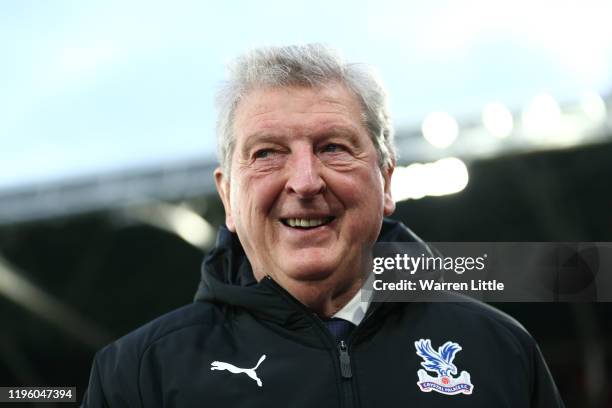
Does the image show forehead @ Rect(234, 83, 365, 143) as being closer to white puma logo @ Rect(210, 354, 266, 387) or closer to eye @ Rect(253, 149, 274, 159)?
eye @ Rect(253, 149, 274, 159)

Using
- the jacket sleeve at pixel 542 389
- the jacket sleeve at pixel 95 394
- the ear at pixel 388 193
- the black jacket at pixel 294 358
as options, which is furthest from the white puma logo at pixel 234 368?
the jacket sleeve at pixel 542 389

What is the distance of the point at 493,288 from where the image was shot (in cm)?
213

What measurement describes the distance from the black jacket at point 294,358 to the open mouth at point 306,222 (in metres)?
0.14

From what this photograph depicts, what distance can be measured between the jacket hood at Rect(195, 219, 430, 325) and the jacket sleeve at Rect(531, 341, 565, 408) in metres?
0.36

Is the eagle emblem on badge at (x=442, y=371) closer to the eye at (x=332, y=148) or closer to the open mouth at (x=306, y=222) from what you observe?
the open mouth at (x=306, y=222)

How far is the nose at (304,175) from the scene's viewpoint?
1.73 meters

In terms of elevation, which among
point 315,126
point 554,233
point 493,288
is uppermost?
point 554,233

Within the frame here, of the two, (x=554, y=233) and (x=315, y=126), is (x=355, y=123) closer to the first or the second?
(x=315, y=126)

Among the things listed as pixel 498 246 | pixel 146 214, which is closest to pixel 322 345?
pixel 498 246

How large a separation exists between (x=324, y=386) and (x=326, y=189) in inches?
15.6

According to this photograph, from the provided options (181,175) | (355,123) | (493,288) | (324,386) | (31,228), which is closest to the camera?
(324,386)

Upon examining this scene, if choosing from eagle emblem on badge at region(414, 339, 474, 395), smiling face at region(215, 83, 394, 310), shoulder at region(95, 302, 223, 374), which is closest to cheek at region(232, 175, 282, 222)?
smiling face at region(215, 83, 394, 310)

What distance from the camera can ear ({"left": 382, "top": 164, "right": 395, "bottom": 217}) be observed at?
1.95 m

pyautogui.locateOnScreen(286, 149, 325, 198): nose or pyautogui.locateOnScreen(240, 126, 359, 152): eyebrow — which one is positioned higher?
pyautogui.locateOnScreen(240, 126, 359, 152): eyebrow
